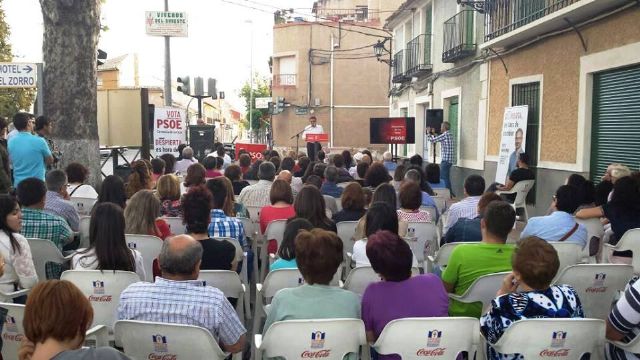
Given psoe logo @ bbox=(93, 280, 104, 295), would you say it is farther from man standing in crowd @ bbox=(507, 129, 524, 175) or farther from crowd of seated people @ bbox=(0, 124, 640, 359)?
man standing in crowd @ bbox=(507, 129, 524, 175)

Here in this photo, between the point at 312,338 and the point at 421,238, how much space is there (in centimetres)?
335

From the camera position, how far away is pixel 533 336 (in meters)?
3.31

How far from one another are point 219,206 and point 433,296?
11.1 feet

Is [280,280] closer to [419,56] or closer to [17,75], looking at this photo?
[17,75]

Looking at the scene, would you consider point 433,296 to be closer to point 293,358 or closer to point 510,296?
point 510,296

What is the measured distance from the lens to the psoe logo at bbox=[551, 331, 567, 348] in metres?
3.32

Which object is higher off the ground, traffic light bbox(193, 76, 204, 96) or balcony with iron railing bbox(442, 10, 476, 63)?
balcony with iron railing bbox(442, 10, 476, 63)

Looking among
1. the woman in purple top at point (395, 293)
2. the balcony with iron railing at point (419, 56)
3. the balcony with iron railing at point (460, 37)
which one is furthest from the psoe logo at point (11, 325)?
the balcony with iron railing at point (419, 56)

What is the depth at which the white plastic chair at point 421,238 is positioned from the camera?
638 centimetres

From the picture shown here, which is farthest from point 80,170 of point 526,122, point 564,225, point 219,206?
point 526,122

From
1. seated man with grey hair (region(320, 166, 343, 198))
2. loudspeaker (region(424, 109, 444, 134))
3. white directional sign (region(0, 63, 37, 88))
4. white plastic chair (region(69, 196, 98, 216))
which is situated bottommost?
white plastic chair (region(69, 196, 98, 216))

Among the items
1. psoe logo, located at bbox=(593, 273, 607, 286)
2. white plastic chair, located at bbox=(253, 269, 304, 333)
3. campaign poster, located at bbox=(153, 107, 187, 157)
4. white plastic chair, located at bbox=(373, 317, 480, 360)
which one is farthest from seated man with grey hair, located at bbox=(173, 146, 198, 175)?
white plastic chair, located at bbox=(373, 317, 480, 360)

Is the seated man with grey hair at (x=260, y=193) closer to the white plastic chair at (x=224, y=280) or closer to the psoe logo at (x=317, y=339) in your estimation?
the white plastic chair at (x=224, y=280)

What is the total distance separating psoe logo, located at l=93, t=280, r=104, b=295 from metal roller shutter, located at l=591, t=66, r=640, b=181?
840cm
